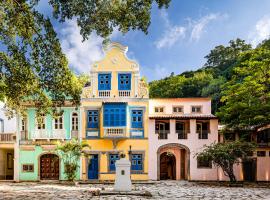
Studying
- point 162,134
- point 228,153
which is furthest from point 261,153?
point 162,134

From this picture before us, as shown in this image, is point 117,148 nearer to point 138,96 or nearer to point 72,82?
point 138,96

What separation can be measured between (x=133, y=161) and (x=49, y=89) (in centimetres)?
1692

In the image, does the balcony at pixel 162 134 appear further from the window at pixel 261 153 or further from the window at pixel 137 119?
the window at pixel 261 153

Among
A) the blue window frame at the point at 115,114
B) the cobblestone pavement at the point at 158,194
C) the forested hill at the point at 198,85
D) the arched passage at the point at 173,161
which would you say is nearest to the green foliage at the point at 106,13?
the cobblestone pavement at the point at 158,194

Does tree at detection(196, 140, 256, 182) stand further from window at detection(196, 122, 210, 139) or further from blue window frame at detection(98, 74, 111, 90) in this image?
blue window frame at detection(98, 74, 111, 90)

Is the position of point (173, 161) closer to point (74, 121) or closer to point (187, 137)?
point (187, 137)

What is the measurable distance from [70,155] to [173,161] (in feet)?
30.8

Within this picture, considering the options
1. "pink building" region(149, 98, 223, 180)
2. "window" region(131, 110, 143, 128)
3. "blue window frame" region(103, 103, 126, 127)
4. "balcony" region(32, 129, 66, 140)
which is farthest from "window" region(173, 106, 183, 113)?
"balcony" region(32, 129, 66, 140)

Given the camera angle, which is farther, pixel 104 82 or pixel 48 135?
pixel 104 82

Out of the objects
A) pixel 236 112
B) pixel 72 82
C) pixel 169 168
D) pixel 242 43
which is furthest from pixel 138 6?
pixel 242 43

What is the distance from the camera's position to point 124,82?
3109 cm

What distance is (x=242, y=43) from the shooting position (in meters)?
67.5

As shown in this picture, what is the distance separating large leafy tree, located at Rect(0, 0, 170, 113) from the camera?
12.6 m

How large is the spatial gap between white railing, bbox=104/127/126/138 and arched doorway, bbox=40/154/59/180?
15.5 feet
